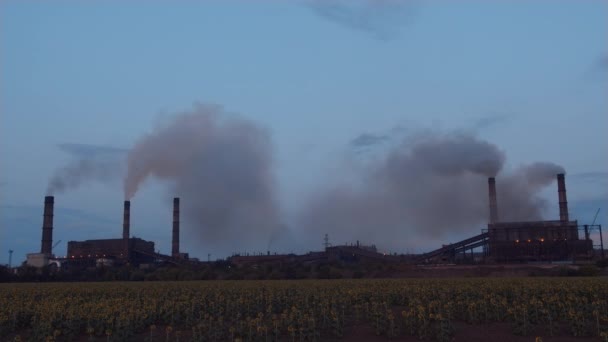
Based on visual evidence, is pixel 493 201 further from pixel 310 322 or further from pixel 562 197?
pixel 310 322

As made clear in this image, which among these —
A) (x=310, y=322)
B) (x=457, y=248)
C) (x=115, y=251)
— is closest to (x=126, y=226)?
(x=115, y=251)

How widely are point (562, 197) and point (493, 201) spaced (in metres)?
10.9

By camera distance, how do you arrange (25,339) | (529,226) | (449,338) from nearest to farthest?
(449,338)
(25,339)
(529,226)

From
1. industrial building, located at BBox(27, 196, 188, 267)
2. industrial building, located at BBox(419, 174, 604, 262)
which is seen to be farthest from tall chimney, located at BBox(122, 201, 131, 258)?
industrial building, located at BBox(419, 174, 604, 262)

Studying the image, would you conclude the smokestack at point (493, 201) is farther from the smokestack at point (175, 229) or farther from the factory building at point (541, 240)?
the smokestack at point (175, 229)

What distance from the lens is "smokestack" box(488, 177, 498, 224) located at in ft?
319

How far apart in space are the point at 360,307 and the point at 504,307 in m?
6.52

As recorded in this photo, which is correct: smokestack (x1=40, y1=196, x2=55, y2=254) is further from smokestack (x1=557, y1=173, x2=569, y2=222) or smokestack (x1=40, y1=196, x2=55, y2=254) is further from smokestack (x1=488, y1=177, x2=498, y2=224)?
smokestack (x1=557, y1=173, x2=569, y2=222)

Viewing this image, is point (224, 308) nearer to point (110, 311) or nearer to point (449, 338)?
point (110, 311)

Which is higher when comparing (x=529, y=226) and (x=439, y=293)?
(x=529, y=226)

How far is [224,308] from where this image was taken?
2970cm

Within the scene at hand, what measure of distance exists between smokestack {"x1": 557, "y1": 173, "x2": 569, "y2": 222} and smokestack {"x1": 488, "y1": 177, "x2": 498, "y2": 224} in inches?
398

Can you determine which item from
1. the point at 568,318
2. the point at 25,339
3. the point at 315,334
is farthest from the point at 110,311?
the point at 568,318

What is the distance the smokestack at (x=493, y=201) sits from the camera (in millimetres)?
97125
